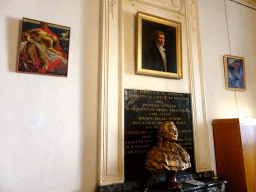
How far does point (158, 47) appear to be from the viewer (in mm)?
3236

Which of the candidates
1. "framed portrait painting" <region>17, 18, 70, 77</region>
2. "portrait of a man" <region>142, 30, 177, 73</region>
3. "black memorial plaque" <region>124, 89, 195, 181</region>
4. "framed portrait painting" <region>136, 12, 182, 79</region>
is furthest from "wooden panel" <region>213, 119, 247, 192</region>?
"framed portrait painting" <region>17, 18, 70, 77</region>

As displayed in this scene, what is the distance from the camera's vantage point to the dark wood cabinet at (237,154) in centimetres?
291

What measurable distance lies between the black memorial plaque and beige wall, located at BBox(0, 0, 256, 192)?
0.16m

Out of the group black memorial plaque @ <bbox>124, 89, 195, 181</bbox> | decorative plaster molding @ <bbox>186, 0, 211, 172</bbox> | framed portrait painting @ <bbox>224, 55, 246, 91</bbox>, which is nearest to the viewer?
black memorial plaque @ <bbox>124, 89, 195, 181</bbox>

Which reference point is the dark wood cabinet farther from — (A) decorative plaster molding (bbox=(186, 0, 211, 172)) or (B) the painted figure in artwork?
(B) the painted figure in artwork

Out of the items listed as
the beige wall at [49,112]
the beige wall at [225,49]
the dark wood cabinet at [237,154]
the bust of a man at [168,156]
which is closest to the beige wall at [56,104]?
the beige wall at [49,112]

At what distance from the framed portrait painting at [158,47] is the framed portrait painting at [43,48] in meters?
1.09

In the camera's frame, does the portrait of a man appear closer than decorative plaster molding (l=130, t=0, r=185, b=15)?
Yes

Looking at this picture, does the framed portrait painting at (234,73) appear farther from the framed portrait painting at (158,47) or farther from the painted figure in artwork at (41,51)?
the painted figure in artwork at (41,51)

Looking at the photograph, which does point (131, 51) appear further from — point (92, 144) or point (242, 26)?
point (242, 26)

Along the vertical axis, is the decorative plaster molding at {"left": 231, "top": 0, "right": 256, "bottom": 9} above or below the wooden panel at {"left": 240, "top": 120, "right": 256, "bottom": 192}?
above

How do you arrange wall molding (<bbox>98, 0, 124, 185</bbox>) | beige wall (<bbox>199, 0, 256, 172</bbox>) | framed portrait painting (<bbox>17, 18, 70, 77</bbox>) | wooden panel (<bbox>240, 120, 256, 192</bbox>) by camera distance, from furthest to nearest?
beige wall (<bbox>199, 0, 256, 172</bbox>) < wooden panel (<bbox>240, 120, 256, 192</bbox>) < wall molding (<bbox>98, 0, 124, 185</bbox>) < framed portrait painting (<bbox>17, 18, 70, 77</bbox>)

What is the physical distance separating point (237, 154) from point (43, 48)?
3.19m

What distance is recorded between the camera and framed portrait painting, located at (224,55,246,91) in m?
3.88
